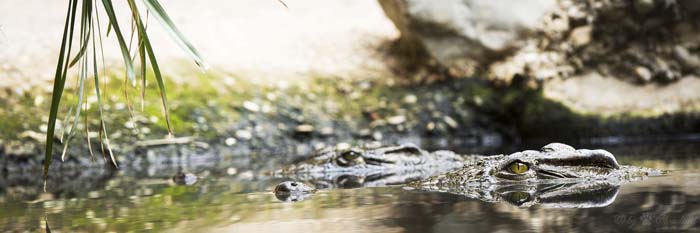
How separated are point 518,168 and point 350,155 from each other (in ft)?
7.84

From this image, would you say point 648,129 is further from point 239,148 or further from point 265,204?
point 265,204

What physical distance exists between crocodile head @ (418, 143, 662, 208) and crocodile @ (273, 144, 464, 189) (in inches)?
48.8

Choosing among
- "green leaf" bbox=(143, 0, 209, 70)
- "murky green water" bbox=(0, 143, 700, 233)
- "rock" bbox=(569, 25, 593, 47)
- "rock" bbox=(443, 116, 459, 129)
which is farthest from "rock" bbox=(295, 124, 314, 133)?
"green leaf" bbox=(143, 0, 209, 70)

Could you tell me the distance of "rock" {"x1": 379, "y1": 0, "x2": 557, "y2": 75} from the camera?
11.0m

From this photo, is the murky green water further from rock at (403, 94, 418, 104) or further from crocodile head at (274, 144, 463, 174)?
rock at (403, 94, 418, 104)

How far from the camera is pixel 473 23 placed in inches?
439

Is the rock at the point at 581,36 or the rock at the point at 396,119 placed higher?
the rock at the point at 581,36

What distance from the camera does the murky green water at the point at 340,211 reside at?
303cm

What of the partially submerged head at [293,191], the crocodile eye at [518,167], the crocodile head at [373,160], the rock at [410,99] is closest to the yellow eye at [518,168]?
the crocodile eye at [518,167]

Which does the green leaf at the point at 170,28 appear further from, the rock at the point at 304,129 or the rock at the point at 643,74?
the rock at the point at 643,74

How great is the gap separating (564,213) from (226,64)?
847cm

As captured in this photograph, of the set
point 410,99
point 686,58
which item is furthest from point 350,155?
point 686,58

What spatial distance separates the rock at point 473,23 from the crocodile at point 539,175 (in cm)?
636

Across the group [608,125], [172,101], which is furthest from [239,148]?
[608,125]
